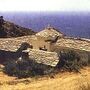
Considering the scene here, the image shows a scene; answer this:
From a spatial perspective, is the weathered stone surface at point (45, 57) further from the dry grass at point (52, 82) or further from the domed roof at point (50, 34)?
the domed roof at point (50, 34)

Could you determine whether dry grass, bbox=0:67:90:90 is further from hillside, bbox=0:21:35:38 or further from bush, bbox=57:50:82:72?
hillside, bbox=0:21:35:38

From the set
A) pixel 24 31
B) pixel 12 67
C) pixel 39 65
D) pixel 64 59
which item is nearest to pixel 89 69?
pixel 64 59

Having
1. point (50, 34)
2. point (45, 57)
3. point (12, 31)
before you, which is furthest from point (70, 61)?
point (12, 31)

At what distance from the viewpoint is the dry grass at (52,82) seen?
2417 centimetres

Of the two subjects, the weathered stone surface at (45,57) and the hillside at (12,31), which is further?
the hillside at (12,31)

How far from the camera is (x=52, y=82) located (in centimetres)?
2584

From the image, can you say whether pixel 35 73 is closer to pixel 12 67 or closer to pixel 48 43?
pixel 12 67

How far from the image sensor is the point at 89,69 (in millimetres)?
30547

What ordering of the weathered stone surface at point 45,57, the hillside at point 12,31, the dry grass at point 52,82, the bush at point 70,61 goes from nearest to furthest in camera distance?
the dry grass at point 52,82 → the weathered stone surface at point 45,57 → the bush at point 70,61 → the hillside at point 12,31

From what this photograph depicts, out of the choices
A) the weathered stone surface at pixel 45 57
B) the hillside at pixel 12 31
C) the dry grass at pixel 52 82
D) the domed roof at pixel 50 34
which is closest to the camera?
the dry grass at pixel 52 82

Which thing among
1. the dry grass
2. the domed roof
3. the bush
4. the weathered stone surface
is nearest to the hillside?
the domed roof

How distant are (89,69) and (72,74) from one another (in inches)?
91.7

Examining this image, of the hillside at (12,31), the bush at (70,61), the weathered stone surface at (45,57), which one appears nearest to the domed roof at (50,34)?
the bush at (70,61)

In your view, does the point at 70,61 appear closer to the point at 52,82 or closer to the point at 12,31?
the point at 52,82
